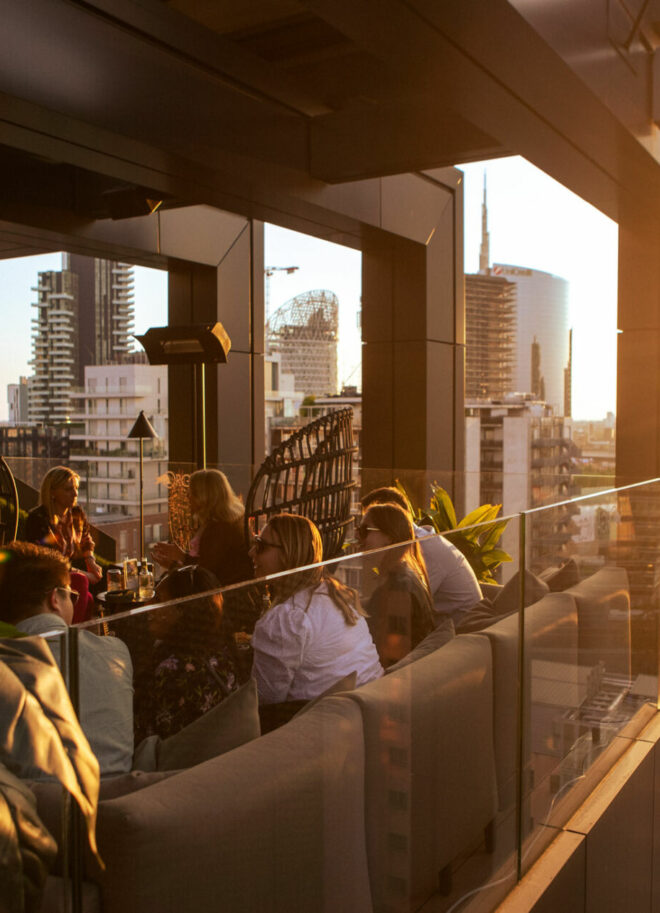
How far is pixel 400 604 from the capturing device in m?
1.83

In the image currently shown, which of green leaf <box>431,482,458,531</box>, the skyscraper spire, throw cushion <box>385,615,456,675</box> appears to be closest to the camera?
throw cushion <box>385,615,456,675</box>

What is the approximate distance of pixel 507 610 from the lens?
2.36 metres

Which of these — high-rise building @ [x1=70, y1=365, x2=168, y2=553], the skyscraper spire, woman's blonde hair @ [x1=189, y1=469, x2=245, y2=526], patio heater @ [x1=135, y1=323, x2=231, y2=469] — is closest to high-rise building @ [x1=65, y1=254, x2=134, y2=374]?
high-rise building @ [x1=70, y1=365, x2=168, y2=553]

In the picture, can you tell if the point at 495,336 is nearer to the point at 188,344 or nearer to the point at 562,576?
the point at 188,344

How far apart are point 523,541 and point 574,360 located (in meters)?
14.1

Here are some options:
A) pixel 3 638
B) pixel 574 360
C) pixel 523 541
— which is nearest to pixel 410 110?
pixel 523 541

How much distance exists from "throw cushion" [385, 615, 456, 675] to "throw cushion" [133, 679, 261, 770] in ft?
1.22

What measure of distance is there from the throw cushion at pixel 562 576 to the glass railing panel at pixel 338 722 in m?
0.46

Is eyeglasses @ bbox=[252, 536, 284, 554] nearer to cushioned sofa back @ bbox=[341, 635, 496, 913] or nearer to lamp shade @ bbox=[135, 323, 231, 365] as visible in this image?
cushioned sofa back @ bbox=[341, 635, 496, 913]

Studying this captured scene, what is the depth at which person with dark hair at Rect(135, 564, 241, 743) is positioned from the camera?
4.23ft

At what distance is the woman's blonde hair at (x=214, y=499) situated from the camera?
5270 mm

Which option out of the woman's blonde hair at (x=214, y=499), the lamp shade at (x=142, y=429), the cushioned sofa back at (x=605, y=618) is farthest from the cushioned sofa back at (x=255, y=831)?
the lamp shade at (x=142, y=429)

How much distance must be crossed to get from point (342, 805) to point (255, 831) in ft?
0.78

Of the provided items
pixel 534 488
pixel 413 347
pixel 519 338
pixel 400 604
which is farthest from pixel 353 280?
pixel 519 338
